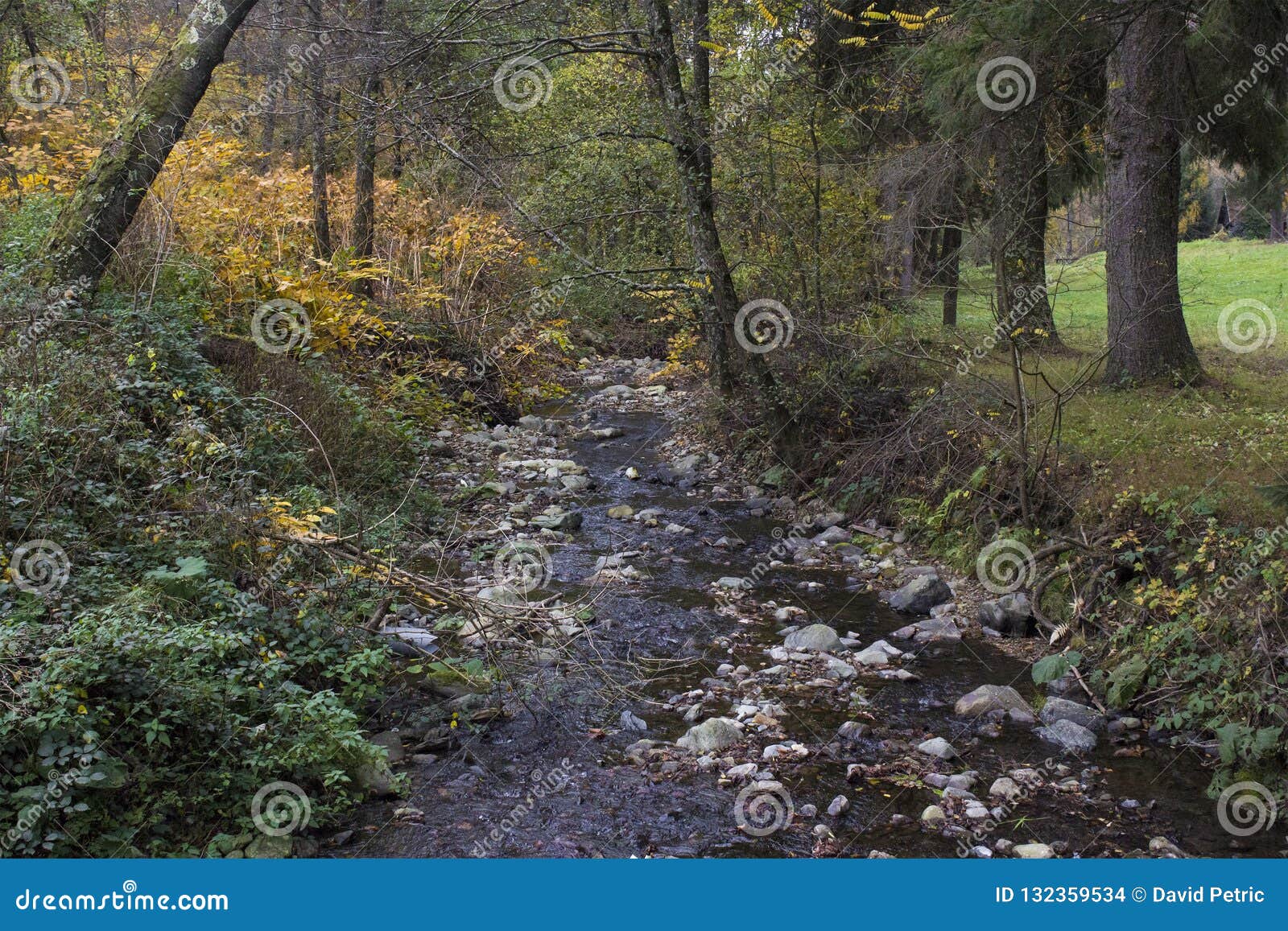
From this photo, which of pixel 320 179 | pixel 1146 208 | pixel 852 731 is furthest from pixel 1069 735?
pixel 320 179

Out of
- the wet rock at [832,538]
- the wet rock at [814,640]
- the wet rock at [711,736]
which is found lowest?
the wet rock at [711,736]

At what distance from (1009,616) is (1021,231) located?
148 inches

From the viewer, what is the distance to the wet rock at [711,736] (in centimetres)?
508

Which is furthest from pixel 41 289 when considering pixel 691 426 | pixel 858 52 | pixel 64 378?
pixel 858 52

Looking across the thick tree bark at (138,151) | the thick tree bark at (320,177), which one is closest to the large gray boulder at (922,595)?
the thick tree bark at (138,151)

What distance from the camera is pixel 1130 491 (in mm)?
6363

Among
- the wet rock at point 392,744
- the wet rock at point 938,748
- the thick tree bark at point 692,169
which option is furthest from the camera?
the thick tree bark at point 692,169

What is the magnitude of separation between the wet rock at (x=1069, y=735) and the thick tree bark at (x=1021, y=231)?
2.82m

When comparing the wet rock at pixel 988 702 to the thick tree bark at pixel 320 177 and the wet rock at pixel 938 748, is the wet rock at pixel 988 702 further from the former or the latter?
the thick tree bark at pixel 320 177

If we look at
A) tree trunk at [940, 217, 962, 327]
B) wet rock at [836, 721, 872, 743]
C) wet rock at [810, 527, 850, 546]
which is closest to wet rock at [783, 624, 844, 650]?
wet rock at [836, 721, 872, 743]

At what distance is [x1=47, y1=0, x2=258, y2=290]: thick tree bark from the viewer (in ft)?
25.0

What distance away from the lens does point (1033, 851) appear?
4172 mm

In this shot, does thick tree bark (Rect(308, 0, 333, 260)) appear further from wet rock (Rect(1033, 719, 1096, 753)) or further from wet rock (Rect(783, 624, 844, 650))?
wet rock (Rect(1033, 719, 1096, 753))

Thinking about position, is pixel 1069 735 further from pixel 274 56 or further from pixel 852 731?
pixel 274 56
